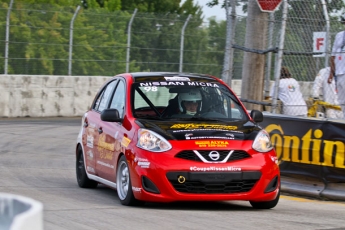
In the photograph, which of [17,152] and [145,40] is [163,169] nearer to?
[17,152]

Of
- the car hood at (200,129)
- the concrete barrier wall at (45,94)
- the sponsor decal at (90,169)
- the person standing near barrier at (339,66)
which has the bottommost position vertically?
the concrete barrier wall at (45,94)

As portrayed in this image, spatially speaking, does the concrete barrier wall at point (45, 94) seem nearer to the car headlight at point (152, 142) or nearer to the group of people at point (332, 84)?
the group of people at point (332, 84)

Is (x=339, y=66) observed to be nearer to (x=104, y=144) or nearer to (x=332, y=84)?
(x=332, y=84)

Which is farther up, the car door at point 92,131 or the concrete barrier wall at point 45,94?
the car door at point 92,131

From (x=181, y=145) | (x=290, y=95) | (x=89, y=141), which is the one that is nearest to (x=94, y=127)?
(x=89, y=141)

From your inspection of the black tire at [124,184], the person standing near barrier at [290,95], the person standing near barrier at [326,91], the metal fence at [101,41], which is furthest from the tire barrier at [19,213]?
the metal fence at [101,41]

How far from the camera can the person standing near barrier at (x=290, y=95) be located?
1374 cm

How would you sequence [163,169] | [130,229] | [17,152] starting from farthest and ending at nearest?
[17,152] → [163,169] → [130,229]

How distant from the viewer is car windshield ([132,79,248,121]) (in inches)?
384

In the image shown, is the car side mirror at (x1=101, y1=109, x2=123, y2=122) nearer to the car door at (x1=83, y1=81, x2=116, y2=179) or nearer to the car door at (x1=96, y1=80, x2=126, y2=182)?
the car door at (x1=96, y1=80, x2=126, y2=182)

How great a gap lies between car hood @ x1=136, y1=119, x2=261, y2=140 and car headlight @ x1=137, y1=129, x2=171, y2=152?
0.20 feet

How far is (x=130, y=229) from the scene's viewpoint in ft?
24.1

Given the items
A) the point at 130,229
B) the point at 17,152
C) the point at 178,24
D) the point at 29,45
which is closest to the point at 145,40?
the point at 178,24

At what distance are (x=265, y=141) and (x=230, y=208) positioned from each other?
815 mm
